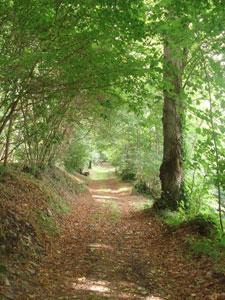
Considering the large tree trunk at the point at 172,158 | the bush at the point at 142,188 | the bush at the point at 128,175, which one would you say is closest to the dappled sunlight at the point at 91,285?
the large tree trunk at the point at 172,158

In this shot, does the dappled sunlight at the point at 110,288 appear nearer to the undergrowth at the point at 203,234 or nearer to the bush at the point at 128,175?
the undergrowth at the point at 203,234

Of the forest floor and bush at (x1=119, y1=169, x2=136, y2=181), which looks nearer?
the forest floor

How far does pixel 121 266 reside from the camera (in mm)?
7863

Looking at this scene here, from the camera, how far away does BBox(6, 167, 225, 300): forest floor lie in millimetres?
6312

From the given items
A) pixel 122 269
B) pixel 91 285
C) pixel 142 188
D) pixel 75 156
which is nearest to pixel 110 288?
pixel 91 285

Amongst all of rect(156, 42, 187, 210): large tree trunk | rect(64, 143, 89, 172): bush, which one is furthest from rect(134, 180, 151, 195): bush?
rect(156, 42, 187, 210): large tree trunk

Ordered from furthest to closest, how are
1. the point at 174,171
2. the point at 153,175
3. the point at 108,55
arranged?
the point at 153,175
the point at 174,171
the point at 108,55

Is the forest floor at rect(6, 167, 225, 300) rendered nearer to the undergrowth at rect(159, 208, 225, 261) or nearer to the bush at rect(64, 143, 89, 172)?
the undergrowth at rect(159, 208, 225, 261)

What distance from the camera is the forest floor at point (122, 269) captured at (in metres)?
6.31

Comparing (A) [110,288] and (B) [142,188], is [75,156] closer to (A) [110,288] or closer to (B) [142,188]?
(B) [142,188]

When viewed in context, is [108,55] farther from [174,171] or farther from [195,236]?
[174,171]

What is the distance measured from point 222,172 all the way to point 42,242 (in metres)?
4.42

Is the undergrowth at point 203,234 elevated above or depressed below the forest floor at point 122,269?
above

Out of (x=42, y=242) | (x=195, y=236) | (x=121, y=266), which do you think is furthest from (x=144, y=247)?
(x=42, y=242)
